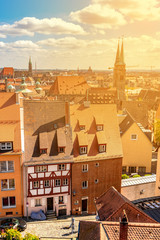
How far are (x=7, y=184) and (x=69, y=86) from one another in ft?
340

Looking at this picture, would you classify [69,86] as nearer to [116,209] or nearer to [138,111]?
[138,111]

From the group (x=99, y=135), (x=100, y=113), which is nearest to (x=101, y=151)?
(x=99, y=135)

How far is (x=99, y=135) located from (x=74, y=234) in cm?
1458

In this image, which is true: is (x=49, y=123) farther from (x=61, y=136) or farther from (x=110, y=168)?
(x=110, y=168)

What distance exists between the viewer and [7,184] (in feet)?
107

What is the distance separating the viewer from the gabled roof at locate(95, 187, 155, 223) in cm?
2341

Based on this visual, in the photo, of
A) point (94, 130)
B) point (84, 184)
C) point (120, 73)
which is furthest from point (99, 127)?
point (120, 73)

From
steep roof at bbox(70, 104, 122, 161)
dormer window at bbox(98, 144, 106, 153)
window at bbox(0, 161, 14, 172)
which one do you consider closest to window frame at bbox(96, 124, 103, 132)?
steep roof at bbox(70, 104, 122, 161)

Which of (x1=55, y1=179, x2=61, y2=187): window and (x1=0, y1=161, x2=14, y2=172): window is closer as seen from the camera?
(x1=0, y1=161, x2=14, y2=172): window

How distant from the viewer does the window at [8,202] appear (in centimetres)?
3309

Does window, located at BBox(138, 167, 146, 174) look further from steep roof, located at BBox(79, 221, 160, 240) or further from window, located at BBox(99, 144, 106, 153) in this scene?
steep roof, located at BBox(79, 221, 160, 240)

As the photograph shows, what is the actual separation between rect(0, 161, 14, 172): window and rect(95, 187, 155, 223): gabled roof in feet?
42.4

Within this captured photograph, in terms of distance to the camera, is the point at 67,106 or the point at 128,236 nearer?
the point at 128,236

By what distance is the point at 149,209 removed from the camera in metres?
25.7
